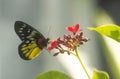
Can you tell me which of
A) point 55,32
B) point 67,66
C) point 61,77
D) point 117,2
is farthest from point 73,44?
point 117,2

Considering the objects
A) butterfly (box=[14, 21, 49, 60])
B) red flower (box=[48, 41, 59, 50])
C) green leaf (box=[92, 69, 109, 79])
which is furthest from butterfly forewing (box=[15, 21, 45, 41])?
green leaf (box=[92, 69, 109, 79])

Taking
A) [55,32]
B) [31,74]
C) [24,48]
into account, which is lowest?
[31,74]

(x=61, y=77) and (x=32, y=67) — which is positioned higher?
(x=61, y=77)

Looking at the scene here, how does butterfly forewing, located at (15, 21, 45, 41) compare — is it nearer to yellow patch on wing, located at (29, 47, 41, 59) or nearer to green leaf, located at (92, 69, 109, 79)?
yellow patch on wing, located at (29, 47, 41, 59)

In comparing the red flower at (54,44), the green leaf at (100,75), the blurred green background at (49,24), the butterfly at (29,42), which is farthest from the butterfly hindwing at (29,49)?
the blurred green background at (49,24)

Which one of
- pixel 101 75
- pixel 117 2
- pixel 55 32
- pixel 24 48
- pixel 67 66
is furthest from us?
pixel 117 2

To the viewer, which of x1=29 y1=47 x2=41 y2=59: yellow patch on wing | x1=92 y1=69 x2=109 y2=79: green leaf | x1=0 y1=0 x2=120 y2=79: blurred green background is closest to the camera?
x1=92 y1=69 x2=109 y2=79: green leaf

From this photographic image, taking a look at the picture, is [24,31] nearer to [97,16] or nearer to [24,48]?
[24,48]
